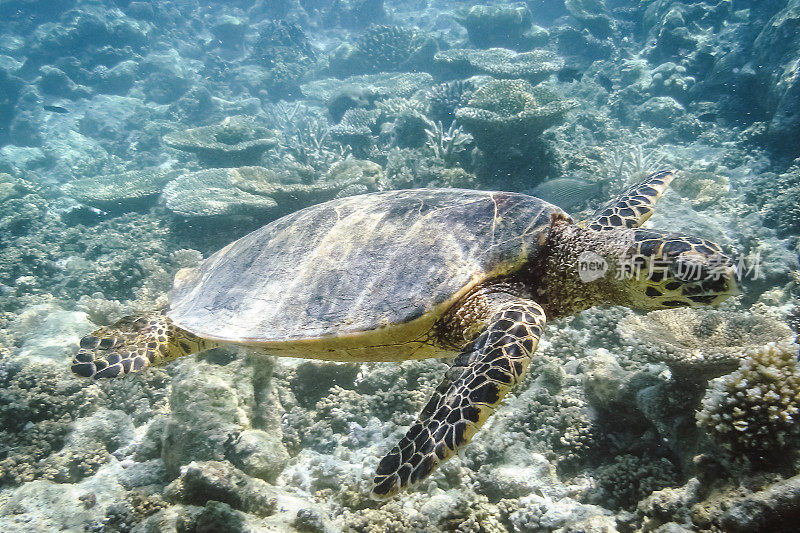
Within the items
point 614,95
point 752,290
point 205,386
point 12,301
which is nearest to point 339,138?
point 12,301

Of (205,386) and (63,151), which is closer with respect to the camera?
(205,386)

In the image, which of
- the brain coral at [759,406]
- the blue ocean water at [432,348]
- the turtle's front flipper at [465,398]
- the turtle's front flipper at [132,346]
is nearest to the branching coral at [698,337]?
the blue ocean water at [432,348]

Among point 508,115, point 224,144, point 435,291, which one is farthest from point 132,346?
point 224,144

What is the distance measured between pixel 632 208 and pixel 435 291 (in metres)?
2.07

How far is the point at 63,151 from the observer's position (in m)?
15.1

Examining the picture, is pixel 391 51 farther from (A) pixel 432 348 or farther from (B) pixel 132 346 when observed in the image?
(A) pixel 432 348

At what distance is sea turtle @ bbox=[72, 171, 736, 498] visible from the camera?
205 cm

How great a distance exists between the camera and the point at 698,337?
3092 millimetres

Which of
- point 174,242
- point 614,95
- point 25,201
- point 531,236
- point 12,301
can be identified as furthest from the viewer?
point 614,95

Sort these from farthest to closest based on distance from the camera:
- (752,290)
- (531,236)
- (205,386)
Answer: (752,290)
(205,386)
(531,236)

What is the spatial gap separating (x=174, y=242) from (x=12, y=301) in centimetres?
277

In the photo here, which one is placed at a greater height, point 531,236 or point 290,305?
point 531,236

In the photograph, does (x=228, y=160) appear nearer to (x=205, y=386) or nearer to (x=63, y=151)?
(x=205, y=386)

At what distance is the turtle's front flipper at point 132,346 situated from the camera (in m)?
2.95
